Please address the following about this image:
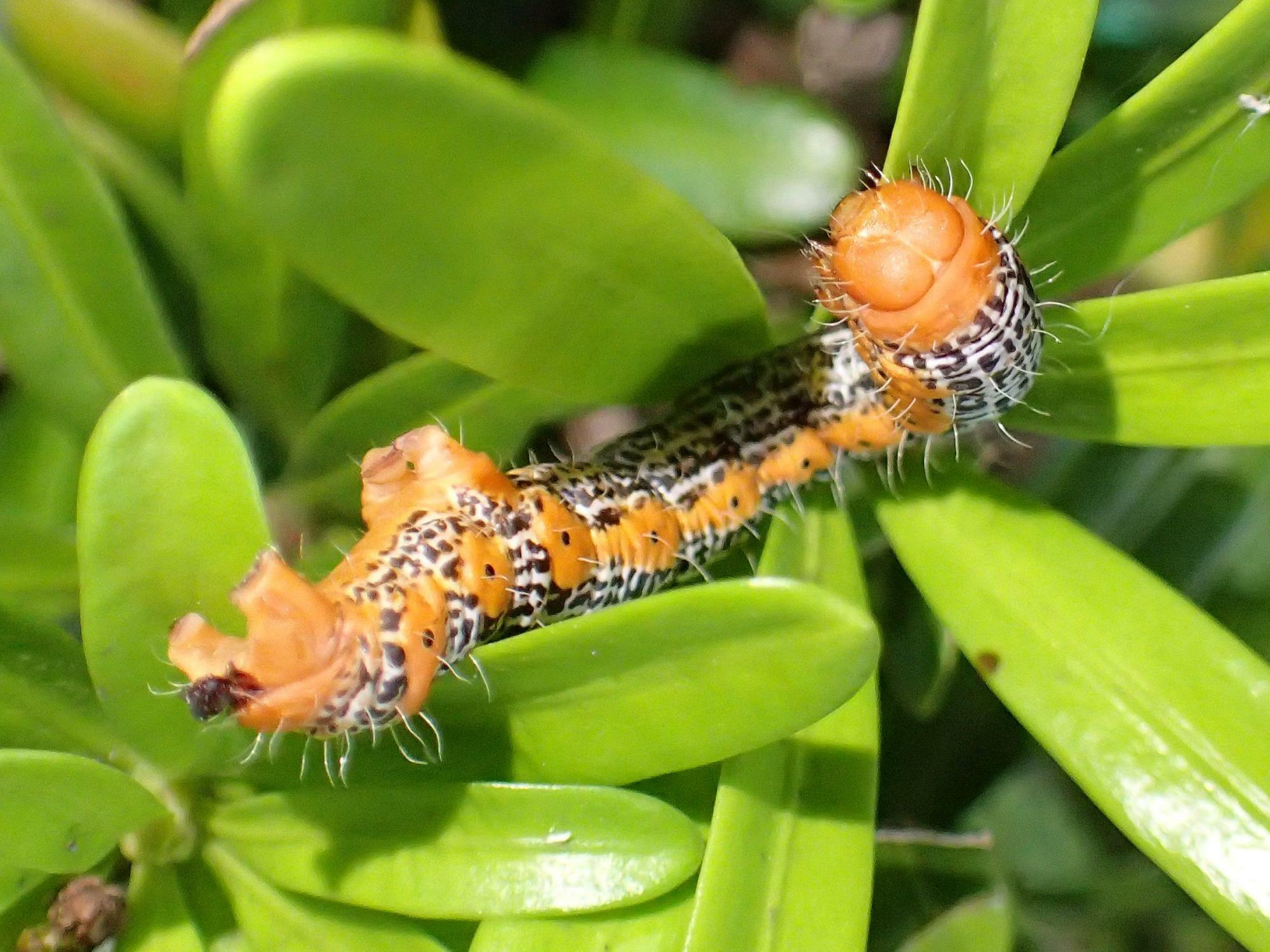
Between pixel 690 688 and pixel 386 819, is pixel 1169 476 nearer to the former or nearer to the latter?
pixel 690 688

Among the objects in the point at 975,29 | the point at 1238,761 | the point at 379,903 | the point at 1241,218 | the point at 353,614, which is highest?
the point at 975,29

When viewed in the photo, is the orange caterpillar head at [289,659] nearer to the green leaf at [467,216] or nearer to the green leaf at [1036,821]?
the green leaf at [467,216]

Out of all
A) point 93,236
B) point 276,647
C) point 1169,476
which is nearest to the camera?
point 276,647

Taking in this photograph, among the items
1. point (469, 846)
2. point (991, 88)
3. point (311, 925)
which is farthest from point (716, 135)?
point (311, 925)

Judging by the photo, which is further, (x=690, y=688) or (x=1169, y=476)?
(x=1169, y=476)

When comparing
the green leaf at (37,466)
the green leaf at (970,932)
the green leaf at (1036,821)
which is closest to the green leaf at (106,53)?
the green leaf at (37,466)

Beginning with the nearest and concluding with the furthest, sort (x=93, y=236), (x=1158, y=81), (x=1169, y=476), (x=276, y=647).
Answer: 1. (x=276, y=647)
2. (x=1158, y=81)
3. (x=93, y=236)
4. (x=1169, y=476)

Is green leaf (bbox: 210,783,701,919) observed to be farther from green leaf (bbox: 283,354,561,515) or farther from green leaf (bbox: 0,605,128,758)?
green leaf (bbox: 283,354,561,515)

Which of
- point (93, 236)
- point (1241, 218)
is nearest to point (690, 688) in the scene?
point (93, 236)

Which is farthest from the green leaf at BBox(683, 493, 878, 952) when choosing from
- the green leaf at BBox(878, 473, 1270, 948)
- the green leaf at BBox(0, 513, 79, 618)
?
the green leaf at BBox(0, 513, 79, 618)
